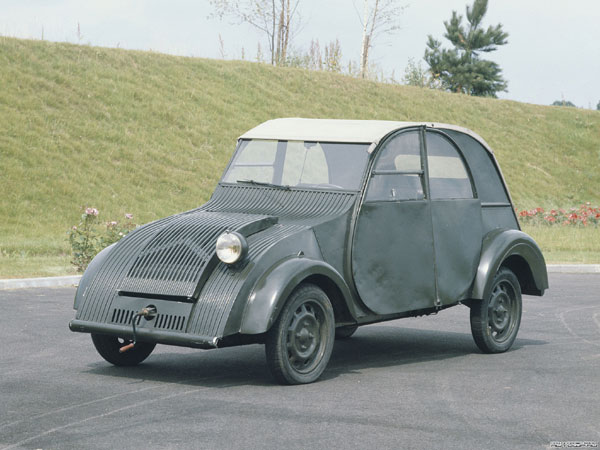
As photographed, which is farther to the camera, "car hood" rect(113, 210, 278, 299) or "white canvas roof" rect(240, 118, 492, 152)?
"white canvas roof" rect(240, 118, 492, 152)

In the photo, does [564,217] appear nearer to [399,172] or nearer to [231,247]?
[399,172]

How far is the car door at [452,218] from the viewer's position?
8.59m

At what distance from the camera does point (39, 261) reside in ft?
56.1

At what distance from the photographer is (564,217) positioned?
27.4 m

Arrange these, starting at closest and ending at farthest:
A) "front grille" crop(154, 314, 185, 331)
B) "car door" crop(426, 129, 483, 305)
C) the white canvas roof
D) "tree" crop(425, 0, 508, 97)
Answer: "front grille" crop(154, 314, 185, 331) → the white canvas roof → "car door" crop(426, 129, 483, 305) → "tree" crop(425, 0, 508, 97)

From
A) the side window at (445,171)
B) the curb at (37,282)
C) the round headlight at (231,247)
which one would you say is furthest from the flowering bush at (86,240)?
the round headlight at (231,247)

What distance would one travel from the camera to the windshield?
8.15 m

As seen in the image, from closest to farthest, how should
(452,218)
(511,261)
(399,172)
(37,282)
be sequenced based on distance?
1. (399,172)
2. (452,218)
3. (511,261)
4. (37,282)

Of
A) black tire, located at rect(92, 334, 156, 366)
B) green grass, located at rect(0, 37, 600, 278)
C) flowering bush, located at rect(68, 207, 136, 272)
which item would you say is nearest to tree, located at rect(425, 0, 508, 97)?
green grass, located at rect(0, 37, 600, 278)

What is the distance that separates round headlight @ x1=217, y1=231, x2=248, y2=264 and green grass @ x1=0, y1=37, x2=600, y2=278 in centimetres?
892

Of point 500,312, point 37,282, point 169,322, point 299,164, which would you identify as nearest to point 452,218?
point 500,312

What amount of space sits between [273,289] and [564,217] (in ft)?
71.6

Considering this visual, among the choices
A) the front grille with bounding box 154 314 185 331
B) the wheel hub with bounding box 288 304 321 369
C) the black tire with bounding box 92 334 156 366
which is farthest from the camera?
the black tire with bounding box 92 334 156 366

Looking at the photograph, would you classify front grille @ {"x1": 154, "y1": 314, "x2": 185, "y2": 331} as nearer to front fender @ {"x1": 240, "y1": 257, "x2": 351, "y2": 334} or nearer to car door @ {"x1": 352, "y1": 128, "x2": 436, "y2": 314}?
front fender @ {"x1": 240, "y1": 257, "x2": 351, "y2": 334}
